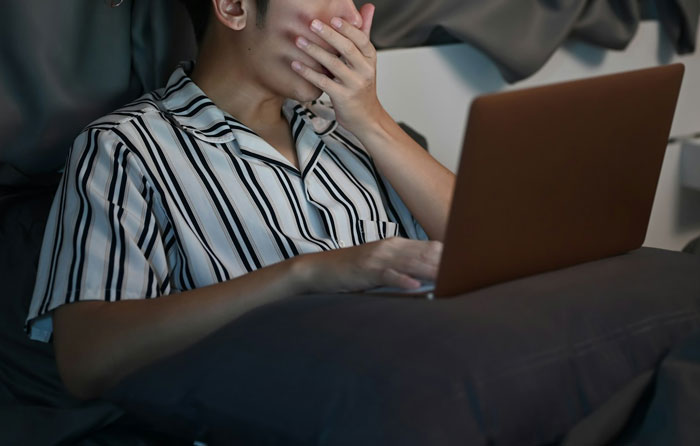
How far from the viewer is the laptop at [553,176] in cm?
76

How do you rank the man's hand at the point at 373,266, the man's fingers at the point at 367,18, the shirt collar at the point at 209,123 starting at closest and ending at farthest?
the man's hand at the point at 373,266 < the shirt collar at the point at 209,123 < the man's fingers at the point at 367,18

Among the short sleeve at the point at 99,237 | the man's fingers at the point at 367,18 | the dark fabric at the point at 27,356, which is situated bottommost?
the dark fabric at the point at 27,356

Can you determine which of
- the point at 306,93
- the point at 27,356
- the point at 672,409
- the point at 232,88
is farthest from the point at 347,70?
the point at 672,409

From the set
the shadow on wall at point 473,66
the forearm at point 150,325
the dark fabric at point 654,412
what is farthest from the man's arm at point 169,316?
the shadow on wall at point 473,66

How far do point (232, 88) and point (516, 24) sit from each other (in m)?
0.68

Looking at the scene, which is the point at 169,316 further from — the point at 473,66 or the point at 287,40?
the point at 473,66

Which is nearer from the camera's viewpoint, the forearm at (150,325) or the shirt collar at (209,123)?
the forearm at (150,325)

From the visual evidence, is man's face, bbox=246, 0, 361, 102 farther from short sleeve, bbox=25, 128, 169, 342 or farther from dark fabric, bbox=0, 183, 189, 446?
dark fabric, bbox=0, 183, 189, 446

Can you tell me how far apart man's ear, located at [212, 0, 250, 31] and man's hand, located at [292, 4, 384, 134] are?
9cm

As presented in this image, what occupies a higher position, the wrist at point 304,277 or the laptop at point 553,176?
the laptop at point 553,176

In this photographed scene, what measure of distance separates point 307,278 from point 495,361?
28 centimetres

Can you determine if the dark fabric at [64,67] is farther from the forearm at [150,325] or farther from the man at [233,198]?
the forearm at [150,325]

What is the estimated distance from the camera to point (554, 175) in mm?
819

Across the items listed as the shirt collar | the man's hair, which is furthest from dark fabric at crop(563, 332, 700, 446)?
the man's hair
